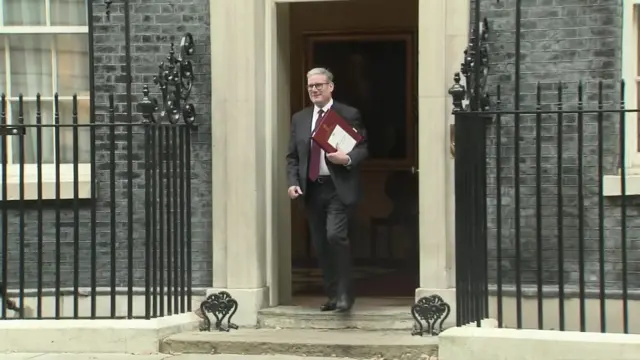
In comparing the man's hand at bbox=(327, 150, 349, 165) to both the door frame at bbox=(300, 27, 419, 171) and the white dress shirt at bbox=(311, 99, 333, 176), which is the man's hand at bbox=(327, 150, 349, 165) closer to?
the white dress shirt at bbox=(311, 99, 333, 176)

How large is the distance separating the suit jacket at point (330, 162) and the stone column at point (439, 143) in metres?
0.48

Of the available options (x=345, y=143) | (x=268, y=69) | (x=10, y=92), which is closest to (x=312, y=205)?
(x=345, y=143)

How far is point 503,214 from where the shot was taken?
6957 millimetres

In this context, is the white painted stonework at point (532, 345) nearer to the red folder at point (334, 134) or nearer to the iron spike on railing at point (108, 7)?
the red folder at point (334, 134)

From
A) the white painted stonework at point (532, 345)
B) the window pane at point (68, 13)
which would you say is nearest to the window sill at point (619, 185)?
the white painted stonework at point (532, 345)

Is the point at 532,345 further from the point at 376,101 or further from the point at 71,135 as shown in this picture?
the point at 376,101

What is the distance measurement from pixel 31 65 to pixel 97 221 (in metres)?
1.43

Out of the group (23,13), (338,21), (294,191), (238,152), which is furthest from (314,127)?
(338,21)

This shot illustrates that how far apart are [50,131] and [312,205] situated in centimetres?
234

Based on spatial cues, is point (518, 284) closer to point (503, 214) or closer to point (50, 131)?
point (503, 214)

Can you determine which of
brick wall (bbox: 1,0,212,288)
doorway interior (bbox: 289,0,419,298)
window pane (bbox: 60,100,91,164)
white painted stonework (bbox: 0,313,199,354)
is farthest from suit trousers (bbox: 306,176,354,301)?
doorway interior (bbox: 289,0,419,298)

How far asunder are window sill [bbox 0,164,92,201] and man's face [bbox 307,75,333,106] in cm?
191

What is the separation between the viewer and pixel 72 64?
7797 millimetres

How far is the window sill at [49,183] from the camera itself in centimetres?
750
